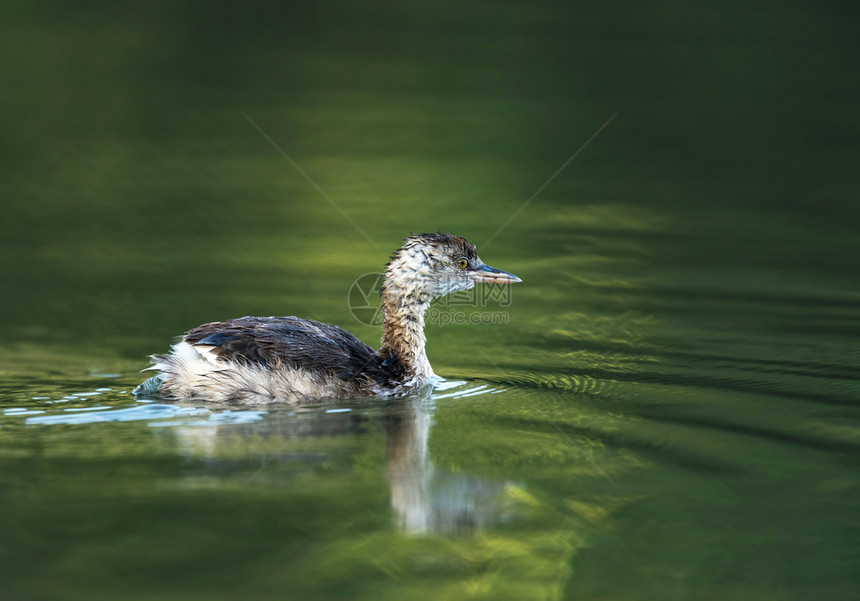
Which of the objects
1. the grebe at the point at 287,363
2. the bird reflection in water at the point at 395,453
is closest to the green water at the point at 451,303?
the bird reflection in water at the point at 395,453

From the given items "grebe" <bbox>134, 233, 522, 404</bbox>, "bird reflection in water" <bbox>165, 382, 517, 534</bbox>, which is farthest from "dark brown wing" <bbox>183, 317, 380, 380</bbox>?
"bird reflection in water" <bbox>165, 382, 517, 534</bbox>

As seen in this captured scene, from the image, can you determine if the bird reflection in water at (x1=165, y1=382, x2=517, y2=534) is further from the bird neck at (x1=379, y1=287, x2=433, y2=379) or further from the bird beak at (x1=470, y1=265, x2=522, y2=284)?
the bird beak at (x1=470, y1=265, x2=522, y2=284)

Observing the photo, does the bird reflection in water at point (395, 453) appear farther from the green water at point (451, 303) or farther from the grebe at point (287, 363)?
the grebe at point (287, 363)

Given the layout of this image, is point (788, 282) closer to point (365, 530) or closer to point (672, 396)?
point (672, 396)

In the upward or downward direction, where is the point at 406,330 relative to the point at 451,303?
downward

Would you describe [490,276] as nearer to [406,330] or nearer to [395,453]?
[406,330]

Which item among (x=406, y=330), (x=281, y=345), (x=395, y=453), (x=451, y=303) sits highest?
(x=451, y=303)

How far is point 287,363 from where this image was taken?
332 inches

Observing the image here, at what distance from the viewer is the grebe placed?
8391mm


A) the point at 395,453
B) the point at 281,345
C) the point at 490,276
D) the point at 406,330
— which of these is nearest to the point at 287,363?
the point at 281,345

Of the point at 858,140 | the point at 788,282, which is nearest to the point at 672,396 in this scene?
the point at 788,282

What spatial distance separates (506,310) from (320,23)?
56.7 feet

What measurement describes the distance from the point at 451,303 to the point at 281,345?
123 inches

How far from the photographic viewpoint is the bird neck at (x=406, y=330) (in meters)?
9.15
